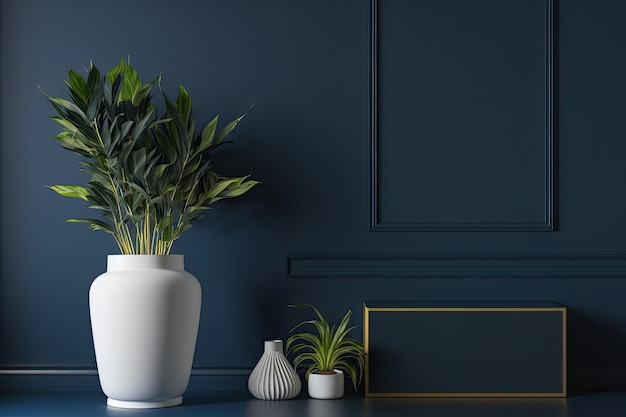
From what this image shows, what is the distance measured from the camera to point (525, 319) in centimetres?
293

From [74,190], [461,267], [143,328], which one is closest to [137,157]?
[74,190]

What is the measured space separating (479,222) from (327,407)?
0.98 meters

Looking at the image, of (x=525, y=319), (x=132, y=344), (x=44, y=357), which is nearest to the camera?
(x=132, y=344)

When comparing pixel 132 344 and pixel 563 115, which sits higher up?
pixel 563 115

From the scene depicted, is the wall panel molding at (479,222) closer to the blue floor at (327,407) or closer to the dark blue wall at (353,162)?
the dark blue wall at (353,162)

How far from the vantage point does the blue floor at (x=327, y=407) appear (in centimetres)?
269

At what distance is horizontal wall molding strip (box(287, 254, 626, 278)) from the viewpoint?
3.17 metres

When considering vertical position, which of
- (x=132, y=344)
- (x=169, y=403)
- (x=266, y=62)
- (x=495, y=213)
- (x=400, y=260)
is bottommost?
(x=169, y=403)

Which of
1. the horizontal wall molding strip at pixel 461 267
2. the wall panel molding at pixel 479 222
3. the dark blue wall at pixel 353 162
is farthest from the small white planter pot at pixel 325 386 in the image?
the wall panel molding at pixel 479 222

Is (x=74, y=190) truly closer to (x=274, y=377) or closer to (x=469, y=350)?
(x=274, y=377)

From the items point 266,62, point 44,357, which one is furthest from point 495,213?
point 44,357

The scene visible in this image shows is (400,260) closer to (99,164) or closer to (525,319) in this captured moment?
(525,319)

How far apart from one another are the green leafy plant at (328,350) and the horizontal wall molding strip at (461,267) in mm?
173

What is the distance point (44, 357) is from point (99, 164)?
0.87 metres
